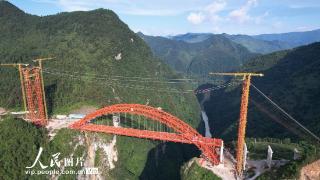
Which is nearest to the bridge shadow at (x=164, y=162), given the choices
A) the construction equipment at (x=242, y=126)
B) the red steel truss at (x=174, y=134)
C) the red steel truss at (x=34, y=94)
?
the red steel truss at (x=174, y=134)

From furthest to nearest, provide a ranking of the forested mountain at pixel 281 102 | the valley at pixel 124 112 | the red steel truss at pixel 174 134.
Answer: the forested mountain at pixel 281 102 → the valley at pixel 124 112 → the red steel truss at pixel 174 134

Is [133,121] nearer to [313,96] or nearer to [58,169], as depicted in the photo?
[58,169]

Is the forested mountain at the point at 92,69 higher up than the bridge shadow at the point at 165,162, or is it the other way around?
the forested mountain at the point at 92,69

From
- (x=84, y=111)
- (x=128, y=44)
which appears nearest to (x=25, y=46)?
(x=128, y=44)

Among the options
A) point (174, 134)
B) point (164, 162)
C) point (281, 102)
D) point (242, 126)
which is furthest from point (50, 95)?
point (281, 102)

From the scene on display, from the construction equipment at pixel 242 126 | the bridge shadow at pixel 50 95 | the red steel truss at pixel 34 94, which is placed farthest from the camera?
the bridge shadow at pixel 50 95

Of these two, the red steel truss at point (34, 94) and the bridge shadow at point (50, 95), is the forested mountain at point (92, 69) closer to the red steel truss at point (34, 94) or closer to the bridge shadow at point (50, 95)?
the bridge shadow at point (50, 95)

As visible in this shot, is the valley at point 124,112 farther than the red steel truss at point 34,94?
No

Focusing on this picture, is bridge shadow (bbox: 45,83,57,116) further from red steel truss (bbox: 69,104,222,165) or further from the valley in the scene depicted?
red steel truss (bbox: 69,104,222,165)
